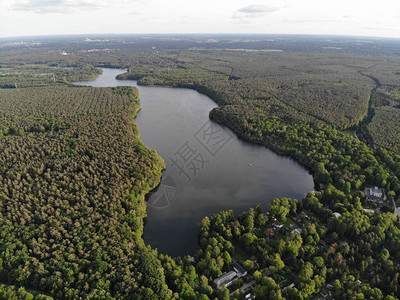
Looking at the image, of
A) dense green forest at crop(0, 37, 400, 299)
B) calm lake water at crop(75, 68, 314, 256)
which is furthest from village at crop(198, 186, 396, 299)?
calm lake water at crop(75, 68, 314, 256)

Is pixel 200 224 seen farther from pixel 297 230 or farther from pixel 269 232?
pixel 297 230

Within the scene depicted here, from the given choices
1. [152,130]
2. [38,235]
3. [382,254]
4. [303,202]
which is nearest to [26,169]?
[38,235]

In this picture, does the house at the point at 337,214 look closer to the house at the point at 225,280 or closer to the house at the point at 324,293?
the house at the point at 324,293

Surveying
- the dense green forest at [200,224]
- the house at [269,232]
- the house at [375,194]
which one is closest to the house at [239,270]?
the dense green forest at [200,224]

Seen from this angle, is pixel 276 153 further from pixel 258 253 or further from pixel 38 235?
pixel 38 235

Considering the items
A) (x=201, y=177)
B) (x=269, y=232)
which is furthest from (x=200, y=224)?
(x=201, y=177)

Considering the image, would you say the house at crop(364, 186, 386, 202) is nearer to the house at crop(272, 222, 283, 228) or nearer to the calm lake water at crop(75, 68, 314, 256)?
the calm lake water at crop(75, 68, 314, 256)
